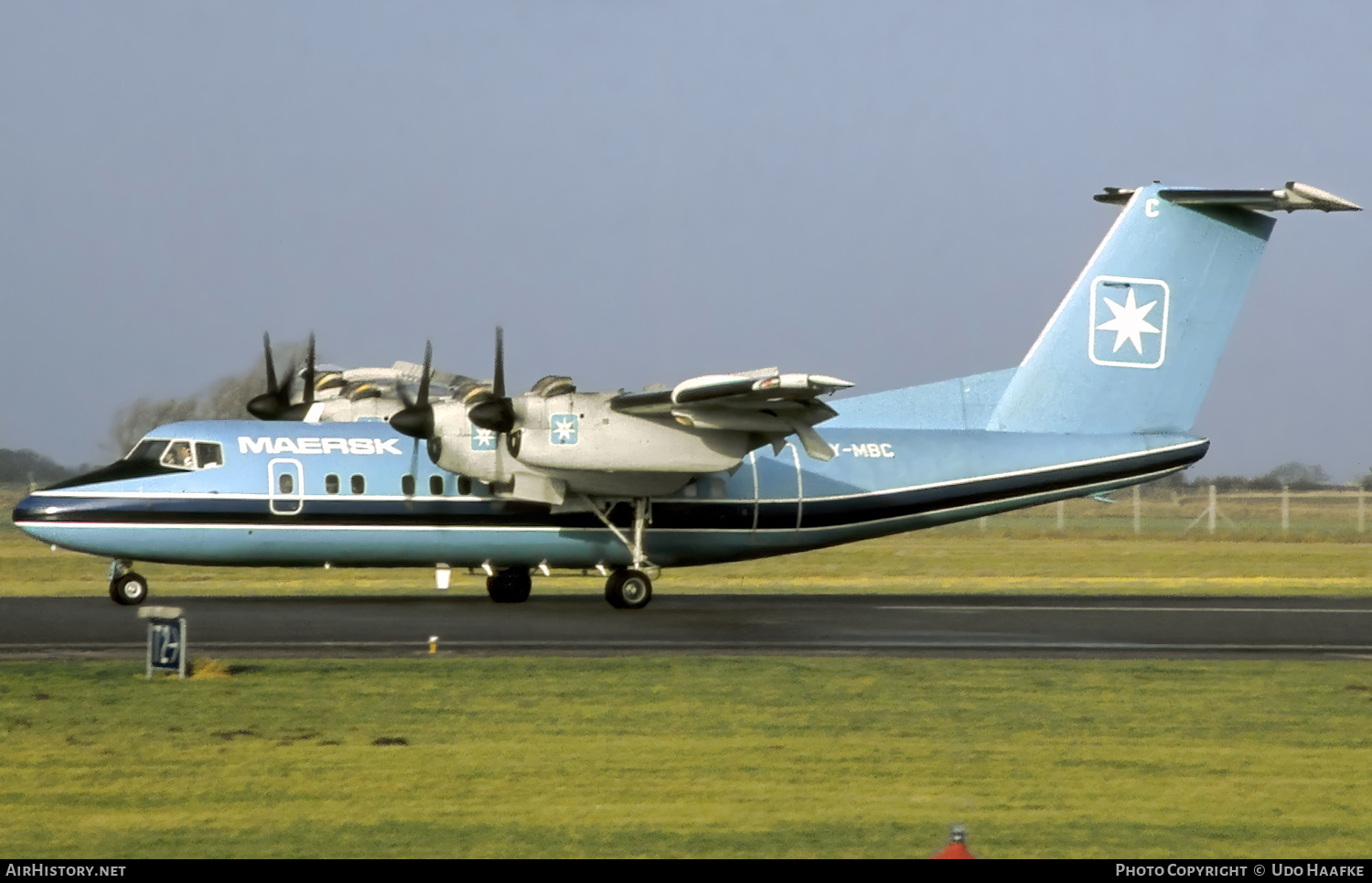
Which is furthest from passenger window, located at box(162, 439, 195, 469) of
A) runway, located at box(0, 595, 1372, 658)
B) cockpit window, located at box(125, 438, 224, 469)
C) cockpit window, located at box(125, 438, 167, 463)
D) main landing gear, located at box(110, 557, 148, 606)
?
runway, located at box(0, 595, 1372, 658)

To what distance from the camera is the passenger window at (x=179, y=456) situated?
914 inches

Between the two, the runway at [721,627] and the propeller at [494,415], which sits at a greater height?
the propeller at [494,415]

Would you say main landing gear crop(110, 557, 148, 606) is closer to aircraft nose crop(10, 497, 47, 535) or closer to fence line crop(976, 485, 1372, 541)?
aircraft nose crop(10, 497, 47, 535)

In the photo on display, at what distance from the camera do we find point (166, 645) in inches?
558

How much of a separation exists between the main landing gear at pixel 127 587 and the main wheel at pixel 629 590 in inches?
285

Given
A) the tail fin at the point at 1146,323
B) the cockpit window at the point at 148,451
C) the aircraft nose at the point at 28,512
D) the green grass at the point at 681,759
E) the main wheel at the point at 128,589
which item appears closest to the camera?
the green grass at the point at 681,759

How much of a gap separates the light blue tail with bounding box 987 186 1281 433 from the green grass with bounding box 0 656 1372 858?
10286mm

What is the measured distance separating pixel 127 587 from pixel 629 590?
7777 mm

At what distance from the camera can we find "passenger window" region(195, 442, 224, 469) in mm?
23234

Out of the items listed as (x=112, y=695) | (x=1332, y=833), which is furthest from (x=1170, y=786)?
(x=112, y=695)

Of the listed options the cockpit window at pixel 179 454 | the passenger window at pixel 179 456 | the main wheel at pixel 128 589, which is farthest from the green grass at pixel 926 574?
the passenger window at pixel 179 456

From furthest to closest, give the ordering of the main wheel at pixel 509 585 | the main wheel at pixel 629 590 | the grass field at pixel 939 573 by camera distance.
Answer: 1. the grass field at pixel 939 573
2. the main wheel at pixel 509 585
3. the main wheel at pixel 629 590

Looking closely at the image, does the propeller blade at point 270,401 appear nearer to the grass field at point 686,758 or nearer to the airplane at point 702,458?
the airplane at point 702,458

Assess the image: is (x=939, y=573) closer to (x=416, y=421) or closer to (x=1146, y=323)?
(x=1146, y=323)
